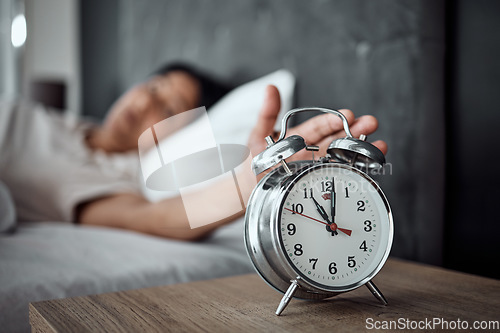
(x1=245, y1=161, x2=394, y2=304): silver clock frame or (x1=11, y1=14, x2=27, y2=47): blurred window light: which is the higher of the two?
(x1=11, y1=14, x2=27, y2=47): blurred window light

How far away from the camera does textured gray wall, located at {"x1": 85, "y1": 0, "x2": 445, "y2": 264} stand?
1100 millimetres

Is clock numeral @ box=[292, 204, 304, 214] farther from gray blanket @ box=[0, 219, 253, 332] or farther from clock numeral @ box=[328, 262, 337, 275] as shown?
gray blanket @ box=[0, 219, 253, 332]

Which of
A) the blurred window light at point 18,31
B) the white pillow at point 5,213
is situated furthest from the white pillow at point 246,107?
the blurred window light at point 18,31

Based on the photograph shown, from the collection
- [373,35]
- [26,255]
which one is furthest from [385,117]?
[26,255]

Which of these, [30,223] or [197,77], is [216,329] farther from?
[197,77]

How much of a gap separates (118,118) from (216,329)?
5.37 ft

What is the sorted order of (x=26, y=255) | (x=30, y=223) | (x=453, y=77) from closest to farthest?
(x=26, y=255) < (x=453, y=77) < (x=30, y=223)

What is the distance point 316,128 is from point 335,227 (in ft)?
0.64

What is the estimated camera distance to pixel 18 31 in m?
4.51

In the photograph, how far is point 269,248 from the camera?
23.7 inches

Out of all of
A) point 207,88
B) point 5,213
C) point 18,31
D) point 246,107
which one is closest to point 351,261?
point 246,107

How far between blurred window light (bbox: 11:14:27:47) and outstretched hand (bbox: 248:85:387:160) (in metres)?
4.42

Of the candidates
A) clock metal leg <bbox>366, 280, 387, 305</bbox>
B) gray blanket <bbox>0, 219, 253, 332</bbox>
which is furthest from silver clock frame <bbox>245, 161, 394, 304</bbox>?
gray blanket <bbox>0, 219, 253, 332</bbox>

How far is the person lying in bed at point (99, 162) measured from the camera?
4.44ft
